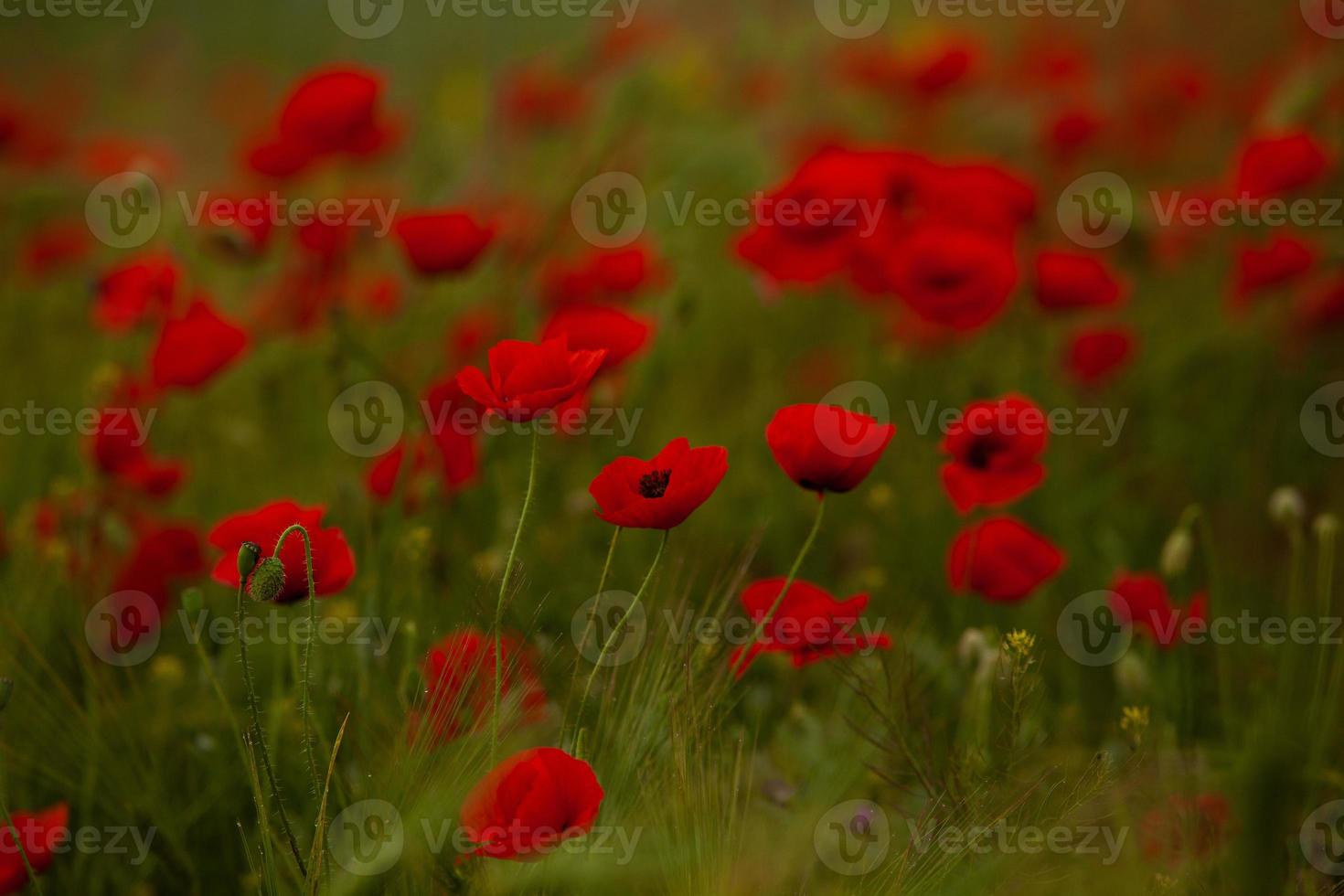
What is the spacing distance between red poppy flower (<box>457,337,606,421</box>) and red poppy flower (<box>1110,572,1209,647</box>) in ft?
2.43

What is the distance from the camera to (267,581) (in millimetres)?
864

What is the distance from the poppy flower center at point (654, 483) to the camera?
3.11 feet

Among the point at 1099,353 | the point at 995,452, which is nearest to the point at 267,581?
the point at 995,452

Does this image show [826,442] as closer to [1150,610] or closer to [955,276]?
[1150,610]

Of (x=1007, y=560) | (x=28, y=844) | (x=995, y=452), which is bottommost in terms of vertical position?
(x=28, y=844)

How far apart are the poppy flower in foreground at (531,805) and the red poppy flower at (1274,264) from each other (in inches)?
62.7

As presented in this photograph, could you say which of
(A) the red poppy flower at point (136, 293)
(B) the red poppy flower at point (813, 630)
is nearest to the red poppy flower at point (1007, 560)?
(B) the red poppy flower at point (813, 630)

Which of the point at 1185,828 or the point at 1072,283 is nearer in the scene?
the point at 1185,828

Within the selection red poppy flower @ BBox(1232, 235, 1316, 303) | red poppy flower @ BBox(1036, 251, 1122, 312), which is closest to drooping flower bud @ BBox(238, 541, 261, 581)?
red poppy flower @ BBox(1036, 251, 1122, 312)

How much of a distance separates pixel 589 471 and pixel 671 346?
289mm

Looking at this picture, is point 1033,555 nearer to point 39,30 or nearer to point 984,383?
point 984,383

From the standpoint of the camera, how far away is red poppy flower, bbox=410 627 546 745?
0.84 meters

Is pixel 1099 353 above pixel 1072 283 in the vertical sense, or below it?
below

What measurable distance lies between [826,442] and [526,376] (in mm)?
263
